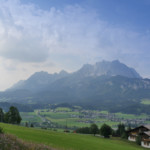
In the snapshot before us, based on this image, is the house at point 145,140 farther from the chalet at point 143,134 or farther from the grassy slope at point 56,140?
the grassy slope at point 56,140

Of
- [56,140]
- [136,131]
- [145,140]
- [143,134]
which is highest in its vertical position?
[56,140]

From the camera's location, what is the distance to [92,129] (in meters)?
92.9

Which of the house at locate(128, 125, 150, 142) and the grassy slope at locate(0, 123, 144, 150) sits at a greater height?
the grassy slope at locate(0, 123, 144, 150)

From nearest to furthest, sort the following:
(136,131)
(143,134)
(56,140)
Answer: (56,140), (143,134), (136,131)

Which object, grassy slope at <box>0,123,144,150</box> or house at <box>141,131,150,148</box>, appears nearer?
grassy slope at <box>0,123,144,150</box>

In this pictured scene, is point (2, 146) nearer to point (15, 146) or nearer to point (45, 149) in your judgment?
point (15, 146)

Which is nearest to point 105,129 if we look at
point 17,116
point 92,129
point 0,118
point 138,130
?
point 92,129

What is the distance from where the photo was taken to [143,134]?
8181cm

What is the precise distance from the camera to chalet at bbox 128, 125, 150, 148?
2927 inches

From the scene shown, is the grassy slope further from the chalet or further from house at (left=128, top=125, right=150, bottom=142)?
house at (left=128, top=125, right=150, bottom=142)

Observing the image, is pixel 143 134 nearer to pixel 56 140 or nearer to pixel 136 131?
pixel 136 131

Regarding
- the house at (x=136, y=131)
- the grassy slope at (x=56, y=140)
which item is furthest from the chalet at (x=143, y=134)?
the grassy slope at (x=56, y=140)

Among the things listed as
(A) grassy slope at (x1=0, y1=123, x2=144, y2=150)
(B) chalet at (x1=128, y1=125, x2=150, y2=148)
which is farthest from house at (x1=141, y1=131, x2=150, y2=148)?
(A) grassy slope at (x1=0, y1=123, x2=144, y2=150)

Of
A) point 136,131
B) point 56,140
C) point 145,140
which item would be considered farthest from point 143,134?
point 56,140
